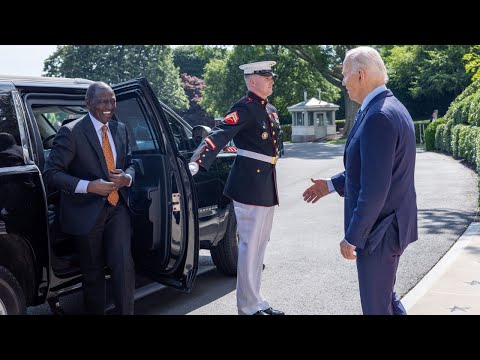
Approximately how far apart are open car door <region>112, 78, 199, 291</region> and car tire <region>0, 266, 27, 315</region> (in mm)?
1111

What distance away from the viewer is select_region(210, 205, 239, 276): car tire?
20.7ft

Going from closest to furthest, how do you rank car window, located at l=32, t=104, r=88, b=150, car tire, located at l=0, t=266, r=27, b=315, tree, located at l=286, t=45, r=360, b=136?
car tire, located at l=0, t=266, r=27, b=315, car window, located at l=32, t=104, r=88, b=150, tree, located at l=286, t=45, r=360, b=136

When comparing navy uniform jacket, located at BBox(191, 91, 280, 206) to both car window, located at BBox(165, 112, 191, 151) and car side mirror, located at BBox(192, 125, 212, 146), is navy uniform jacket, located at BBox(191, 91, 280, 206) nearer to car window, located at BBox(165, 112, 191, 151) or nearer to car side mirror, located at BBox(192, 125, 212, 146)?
car side mirror, located at BBox(192, 125, 212, 146)

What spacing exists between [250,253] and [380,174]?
2.02 m

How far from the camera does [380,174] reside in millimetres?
3145

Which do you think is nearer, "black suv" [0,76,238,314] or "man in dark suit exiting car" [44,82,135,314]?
"black suv" [0,76,238,314]

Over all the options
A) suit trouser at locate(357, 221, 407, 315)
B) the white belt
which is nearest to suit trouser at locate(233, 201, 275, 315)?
the white belt

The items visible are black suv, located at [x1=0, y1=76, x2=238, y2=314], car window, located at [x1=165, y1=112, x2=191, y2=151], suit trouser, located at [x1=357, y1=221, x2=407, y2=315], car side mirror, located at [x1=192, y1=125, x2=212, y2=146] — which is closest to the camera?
suit trouser, located at [x1=357, y1=221, x2=407, y2=315]

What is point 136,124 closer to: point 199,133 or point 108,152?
point 108,152

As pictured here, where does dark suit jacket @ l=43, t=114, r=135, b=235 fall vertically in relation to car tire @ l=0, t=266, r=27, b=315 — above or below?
above

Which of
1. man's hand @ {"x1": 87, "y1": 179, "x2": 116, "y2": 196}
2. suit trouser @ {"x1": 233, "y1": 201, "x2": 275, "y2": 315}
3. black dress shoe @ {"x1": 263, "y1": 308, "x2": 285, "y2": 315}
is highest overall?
man's hand @ {"x1": 87, "y1": 179, "x2": 116, "y2": 196}

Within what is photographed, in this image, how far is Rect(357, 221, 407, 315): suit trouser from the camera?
129 inches

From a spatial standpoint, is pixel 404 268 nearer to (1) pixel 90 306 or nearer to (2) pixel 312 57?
(1) pixel 90 306

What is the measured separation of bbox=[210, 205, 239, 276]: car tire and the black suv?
52cm
